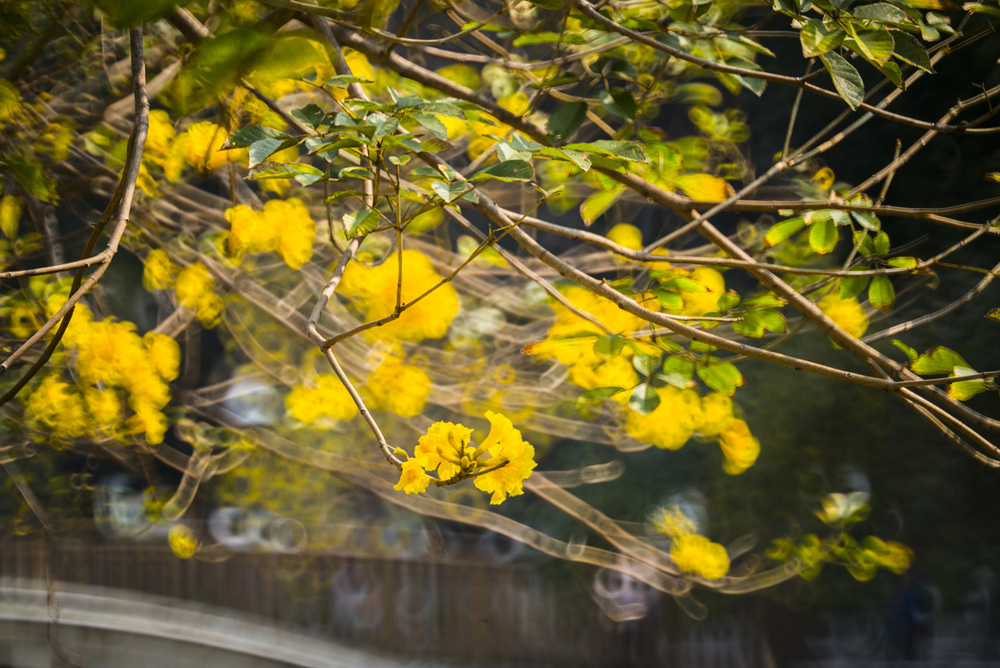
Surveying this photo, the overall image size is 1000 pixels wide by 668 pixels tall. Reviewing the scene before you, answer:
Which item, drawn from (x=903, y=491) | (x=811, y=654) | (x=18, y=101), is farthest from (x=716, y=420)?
(x=811, y=654)

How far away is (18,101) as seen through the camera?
0.90m

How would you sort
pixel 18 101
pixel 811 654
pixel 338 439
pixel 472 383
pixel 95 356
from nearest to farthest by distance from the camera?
pixel 18 101
pixel 95 356
pixel 472 383
pixel 338 439
pixel 811 654

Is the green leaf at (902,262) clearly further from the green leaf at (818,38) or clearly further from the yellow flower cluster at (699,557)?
the yellow flower cluster at (699,557)

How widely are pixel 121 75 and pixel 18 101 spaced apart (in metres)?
0.26

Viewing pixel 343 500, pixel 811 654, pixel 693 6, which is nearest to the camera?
pixel 693 6

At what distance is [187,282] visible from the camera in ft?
3.78

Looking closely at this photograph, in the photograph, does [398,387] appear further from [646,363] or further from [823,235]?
[823,235]

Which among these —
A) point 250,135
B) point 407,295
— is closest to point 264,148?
point 250,135

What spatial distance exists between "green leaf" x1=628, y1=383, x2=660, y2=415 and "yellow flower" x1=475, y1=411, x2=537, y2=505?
19 centimetres

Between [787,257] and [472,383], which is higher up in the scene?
[787,257]

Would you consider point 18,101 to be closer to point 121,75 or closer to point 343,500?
point 121,75

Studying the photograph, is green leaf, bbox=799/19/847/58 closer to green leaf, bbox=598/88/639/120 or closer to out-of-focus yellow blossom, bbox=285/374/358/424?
green leaf, bbox=598/88/639/120

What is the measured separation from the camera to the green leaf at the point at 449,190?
1.28 ft

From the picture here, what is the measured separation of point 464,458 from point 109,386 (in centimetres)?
104
